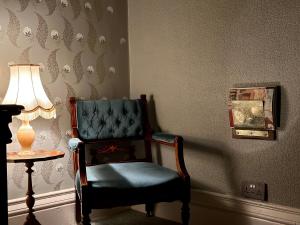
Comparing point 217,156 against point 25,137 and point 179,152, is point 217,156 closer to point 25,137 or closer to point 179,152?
point 179,152

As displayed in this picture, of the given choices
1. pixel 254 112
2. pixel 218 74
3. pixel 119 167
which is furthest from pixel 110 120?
pixel 254 112

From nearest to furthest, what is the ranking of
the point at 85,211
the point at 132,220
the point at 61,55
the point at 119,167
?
the point at 85,211
the point at 119,167
the point at 61,55
the point at 132,220

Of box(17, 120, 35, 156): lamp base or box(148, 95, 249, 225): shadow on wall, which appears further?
box(148, 95, 249, 225): shadow on wall

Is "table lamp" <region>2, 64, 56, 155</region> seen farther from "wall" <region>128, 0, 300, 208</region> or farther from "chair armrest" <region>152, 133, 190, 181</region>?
"wall" <region>128, 0, 300, 208</region>

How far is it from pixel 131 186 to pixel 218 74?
35.4 inches

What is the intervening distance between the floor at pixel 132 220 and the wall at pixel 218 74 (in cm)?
38

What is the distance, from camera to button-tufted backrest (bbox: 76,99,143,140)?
2.63 metres

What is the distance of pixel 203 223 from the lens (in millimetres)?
2619

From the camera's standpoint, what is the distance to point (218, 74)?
251 centimetres

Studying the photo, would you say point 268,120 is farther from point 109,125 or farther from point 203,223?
point 109,125

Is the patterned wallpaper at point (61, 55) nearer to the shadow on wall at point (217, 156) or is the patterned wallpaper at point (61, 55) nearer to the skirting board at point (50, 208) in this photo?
the skirting board at point (50, 208)

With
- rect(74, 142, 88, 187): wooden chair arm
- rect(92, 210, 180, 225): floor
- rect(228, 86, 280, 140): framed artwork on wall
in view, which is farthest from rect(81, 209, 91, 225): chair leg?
rect(228, 86, 280, 140): framed artwork on wall

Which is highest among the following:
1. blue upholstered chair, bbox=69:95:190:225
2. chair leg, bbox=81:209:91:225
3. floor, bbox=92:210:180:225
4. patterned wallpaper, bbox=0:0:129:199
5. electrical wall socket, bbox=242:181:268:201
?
patterned wallpaper, bbox=0:0:129:199

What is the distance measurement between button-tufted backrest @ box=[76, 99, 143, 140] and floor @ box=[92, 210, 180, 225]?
60cm
